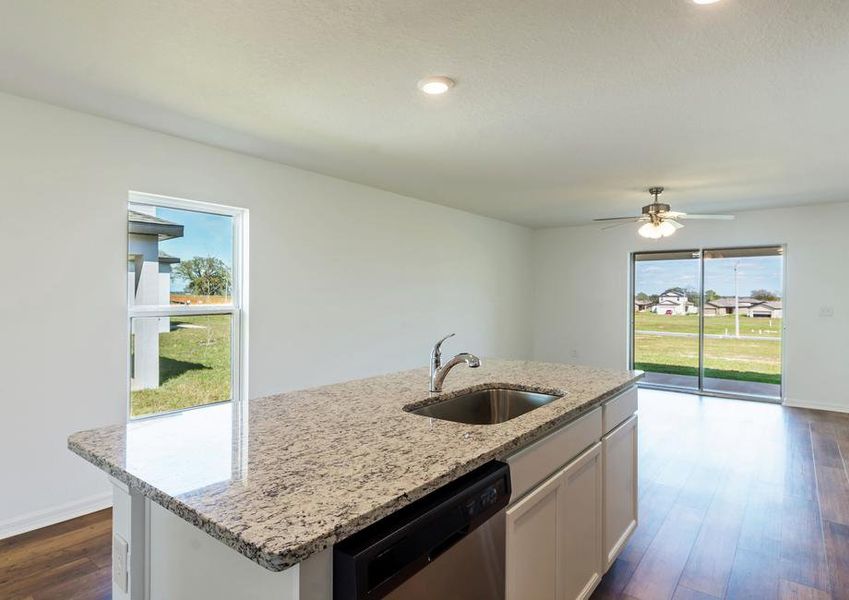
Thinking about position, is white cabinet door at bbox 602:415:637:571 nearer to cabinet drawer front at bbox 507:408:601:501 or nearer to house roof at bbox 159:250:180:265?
cabinet drawer front at bbox 507:408:601:501

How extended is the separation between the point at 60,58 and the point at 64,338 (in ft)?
5.04

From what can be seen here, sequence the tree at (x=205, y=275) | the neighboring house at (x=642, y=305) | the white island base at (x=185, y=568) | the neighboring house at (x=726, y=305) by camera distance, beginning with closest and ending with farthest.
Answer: the white island base at (x=185, y=568)
the tree at (x=205, y=275)
the neighboring house at (x=726, y=305)
the neighboring house at (x=642, y=305)

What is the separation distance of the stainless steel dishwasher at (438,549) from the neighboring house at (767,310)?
19.9 feet

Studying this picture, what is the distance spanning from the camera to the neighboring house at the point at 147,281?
3.19 m

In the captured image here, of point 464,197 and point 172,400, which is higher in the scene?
point 464,197

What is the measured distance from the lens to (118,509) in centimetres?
129

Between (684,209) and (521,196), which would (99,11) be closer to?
(521,196)

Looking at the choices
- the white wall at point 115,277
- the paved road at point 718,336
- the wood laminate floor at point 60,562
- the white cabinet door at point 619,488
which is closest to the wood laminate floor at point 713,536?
the wood laminate floor at point 60,562

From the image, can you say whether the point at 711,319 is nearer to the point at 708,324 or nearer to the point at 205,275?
the point at 708,324

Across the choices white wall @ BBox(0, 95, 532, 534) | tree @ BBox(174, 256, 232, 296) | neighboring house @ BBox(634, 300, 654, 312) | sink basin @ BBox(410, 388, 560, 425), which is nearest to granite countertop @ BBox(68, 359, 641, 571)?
sink basin @ BBox(410, 388, 560, 425)

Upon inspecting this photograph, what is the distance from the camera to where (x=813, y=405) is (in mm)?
5559

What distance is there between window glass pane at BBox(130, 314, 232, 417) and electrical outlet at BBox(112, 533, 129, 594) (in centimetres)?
215

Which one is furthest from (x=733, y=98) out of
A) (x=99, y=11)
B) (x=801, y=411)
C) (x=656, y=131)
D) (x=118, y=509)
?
(x=801, y=411)

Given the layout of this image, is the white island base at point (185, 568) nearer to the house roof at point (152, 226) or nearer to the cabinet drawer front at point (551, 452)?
the cabinet drawer front at point (551, 452)
